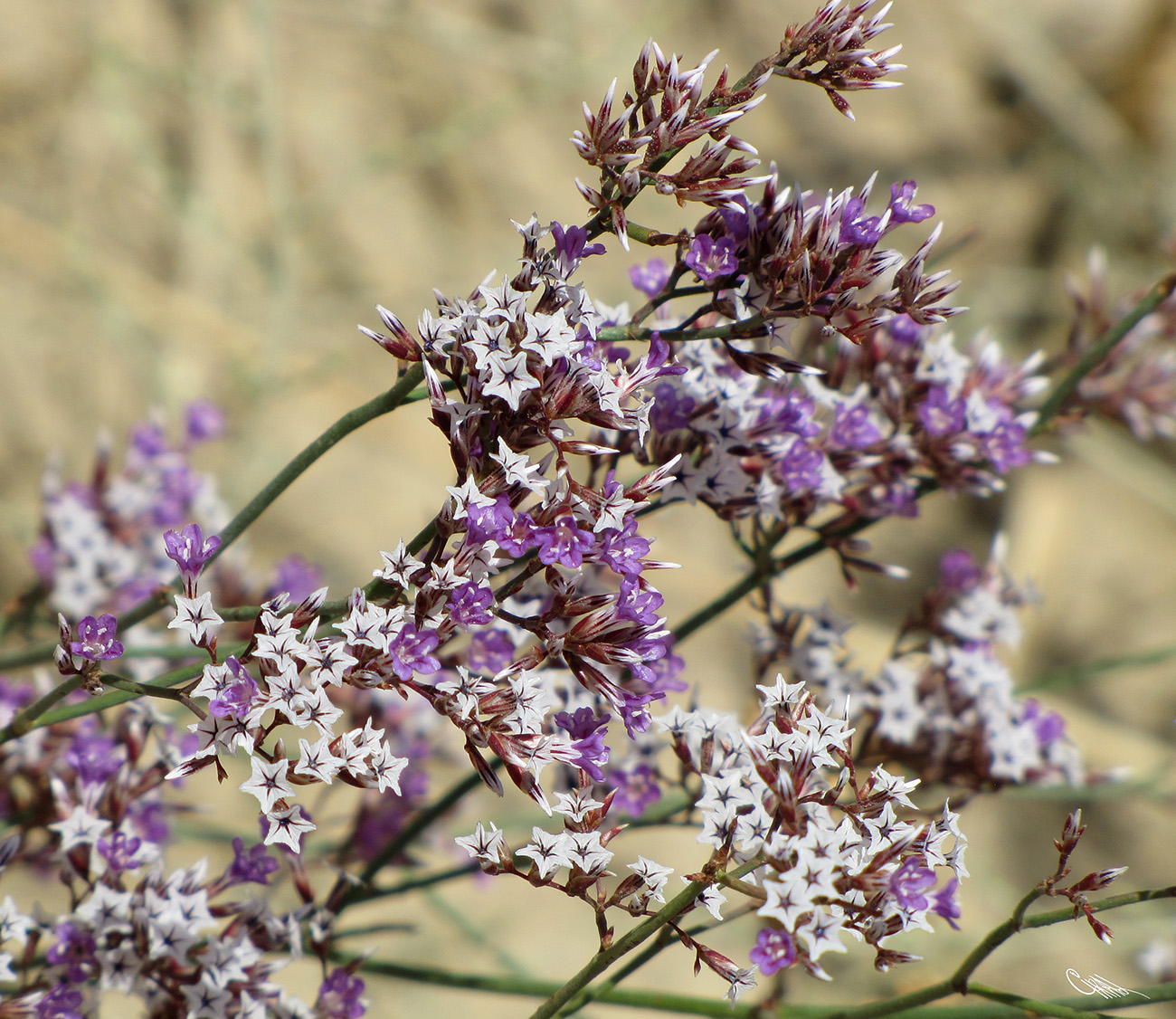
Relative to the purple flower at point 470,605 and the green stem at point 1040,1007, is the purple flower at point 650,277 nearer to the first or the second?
the purple flower at point 470,605

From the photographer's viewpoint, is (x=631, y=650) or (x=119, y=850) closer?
(x=631, y=650)

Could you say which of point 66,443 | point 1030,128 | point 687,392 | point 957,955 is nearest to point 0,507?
point 66,443

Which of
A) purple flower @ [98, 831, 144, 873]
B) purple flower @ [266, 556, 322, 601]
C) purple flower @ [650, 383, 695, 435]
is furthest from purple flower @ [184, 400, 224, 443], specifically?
purple flower @ [650, 383, 695, 435]

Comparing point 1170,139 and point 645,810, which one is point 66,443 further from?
point 1170,139

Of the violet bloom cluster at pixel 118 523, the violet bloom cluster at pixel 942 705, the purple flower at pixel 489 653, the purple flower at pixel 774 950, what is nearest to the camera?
the purple flower at pixel 774 950

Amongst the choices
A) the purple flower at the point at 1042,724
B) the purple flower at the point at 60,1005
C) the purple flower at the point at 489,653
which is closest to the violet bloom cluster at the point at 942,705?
the purple flower at the point at 1042,724

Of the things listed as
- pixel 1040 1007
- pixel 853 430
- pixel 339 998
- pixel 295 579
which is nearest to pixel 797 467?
pixel 853 430

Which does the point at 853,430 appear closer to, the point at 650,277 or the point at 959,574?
the point at 650,277

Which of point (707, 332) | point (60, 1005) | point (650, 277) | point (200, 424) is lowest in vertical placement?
point (60, 1005)
